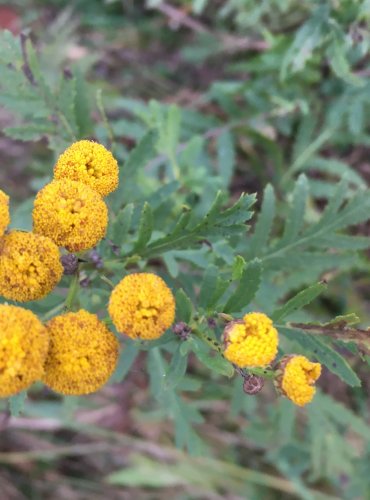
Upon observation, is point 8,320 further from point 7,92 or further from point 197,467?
point 197,467

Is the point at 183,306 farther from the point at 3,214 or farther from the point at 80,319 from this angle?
the point at 3,214

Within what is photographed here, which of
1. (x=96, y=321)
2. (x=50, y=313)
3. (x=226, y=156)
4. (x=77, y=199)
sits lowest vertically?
(x=226, y=156)

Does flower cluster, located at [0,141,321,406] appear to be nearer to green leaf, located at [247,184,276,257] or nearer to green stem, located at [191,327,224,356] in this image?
green stem, located at [191,327,224,356]

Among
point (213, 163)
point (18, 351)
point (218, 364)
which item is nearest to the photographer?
point (18, 351)

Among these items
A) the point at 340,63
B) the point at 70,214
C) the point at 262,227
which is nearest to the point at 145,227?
the point at 70,214

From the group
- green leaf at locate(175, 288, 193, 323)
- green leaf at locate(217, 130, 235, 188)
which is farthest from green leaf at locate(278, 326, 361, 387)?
green leaf at locate(217, 130, 235, 188)

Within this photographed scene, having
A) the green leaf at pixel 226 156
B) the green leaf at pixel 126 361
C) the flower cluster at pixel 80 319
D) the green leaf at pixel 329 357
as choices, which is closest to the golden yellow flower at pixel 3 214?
the flower cluster at pixel 80 319

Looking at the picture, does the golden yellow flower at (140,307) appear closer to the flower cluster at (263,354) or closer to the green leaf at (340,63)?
the flower cluster at (263,354)
